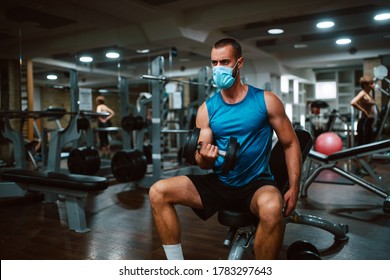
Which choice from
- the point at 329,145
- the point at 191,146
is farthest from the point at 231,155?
the point at 329,145

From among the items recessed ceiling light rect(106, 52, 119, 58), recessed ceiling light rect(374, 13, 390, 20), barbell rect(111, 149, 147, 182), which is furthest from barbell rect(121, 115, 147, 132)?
recessed ceiling light rect(374, 13, 390, 20)

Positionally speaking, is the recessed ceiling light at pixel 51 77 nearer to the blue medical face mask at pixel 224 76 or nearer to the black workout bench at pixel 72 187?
the black workout bench at pixel 72 187

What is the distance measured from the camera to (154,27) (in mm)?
4988

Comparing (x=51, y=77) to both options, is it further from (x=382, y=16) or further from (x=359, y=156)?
(x=382, y=16)

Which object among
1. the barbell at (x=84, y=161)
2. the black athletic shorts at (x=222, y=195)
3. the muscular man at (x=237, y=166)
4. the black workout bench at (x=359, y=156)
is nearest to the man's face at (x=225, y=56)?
the muscular man at (x=237, y=166)

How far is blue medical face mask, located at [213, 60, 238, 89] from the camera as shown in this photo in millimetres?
1407

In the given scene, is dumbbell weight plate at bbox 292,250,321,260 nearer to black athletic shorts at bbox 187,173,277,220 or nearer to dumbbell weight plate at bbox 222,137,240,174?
black athletic shorts at bbox 187,173,277,220

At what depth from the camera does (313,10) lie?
14.0ft

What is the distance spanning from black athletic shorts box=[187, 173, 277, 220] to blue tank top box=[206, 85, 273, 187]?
0.03m

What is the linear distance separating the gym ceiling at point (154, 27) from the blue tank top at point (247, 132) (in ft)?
9.74

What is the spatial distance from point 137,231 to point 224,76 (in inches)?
52.4
